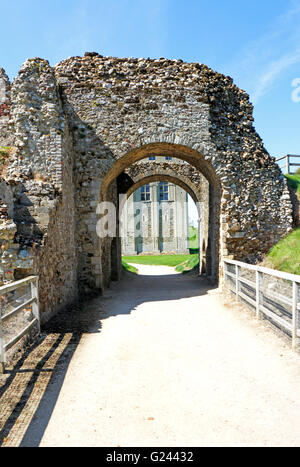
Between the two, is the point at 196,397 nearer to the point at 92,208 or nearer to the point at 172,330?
the point at 172,330

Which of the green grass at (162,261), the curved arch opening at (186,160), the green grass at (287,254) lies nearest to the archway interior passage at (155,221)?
the green grass at (162,261)

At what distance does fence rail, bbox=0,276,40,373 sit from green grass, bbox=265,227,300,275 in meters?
6.73

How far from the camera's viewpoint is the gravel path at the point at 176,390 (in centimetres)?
266

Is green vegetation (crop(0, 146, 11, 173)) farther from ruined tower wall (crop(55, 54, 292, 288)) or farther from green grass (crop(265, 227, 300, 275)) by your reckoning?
green grass (crop(265, 227, 300, 275))

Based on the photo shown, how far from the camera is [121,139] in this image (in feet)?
30.4

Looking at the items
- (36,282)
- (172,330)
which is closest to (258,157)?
(172,330)

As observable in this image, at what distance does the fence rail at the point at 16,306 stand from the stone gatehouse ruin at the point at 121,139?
2252 millimetres

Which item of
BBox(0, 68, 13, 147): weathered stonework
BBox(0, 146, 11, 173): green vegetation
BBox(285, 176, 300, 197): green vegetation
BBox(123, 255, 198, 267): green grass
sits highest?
BBox(0, 68, 13, 147): weathered stonework

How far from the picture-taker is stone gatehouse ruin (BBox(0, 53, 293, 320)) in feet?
26.0

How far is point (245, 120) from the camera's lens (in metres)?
9.92

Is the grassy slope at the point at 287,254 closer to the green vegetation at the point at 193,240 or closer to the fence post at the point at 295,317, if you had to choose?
the fence post at the point at 295,317

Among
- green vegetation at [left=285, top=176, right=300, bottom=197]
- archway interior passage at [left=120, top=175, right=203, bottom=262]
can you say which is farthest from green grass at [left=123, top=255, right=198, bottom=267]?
green vegetation at [left=285, top=176, right=300, bottom=197]

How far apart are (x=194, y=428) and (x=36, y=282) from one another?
3.91m

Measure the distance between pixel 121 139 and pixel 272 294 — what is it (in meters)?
6.50
